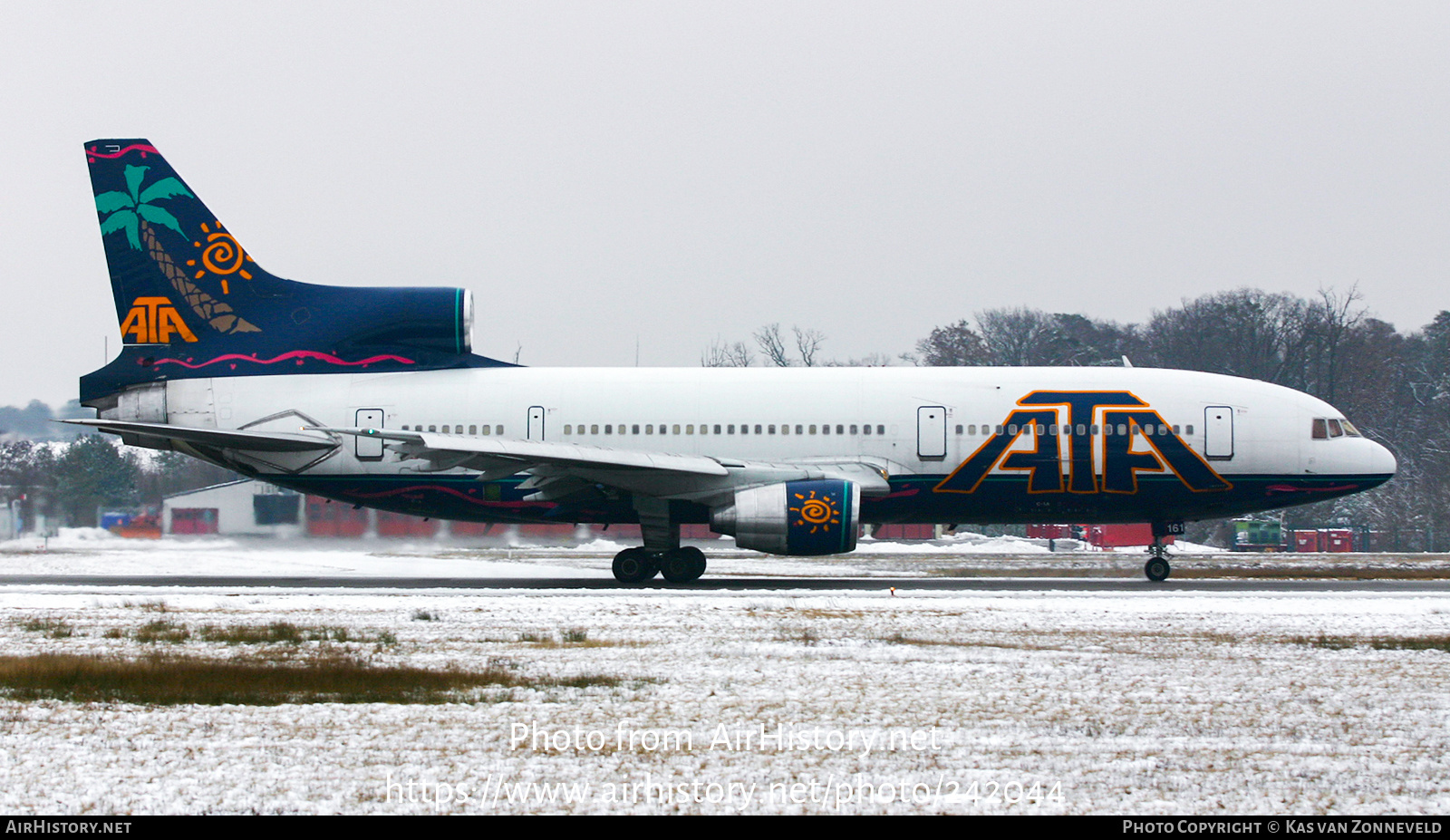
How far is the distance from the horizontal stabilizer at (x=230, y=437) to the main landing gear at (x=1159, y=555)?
1378 cm

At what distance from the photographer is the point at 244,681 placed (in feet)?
32.3

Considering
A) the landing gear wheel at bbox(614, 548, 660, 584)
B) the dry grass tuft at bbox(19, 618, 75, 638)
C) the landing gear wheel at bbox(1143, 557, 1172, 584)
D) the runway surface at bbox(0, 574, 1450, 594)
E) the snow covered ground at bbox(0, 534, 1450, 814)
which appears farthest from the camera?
the landing gear wheel at bbox(1143, 557, 1172, 584)

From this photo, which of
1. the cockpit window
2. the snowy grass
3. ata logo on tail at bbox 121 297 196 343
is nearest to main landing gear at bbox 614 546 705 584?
the snowy grass

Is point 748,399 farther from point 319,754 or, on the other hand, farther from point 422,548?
point 319,754

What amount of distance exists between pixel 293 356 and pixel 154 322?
251cm

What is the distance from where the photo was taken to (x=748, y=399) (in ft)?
69.8

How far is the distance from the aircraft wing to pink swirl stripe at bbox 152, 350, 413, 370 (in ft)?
4.78

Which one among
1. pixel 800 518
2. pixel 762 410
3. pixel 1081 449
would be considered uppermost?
pixel 762 410

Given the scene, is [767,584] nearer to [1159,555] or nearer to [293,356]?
[1159,555]

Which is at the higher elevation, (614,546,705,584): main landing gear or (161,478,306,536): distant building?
(161,478,306,536): distant building

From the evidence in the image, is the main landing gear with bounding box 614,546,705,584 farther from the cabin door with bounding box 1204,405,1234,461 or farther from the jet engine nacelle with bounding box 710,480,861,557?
the cabin door with bounding box 1204,405,1234,461

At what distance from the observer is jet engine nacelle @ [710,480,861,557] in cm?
1948

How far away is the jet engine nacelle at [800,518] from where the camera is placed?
19.5m

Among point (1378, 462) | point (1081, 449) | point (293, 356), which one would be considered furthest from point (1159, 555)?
point (293, 356)
